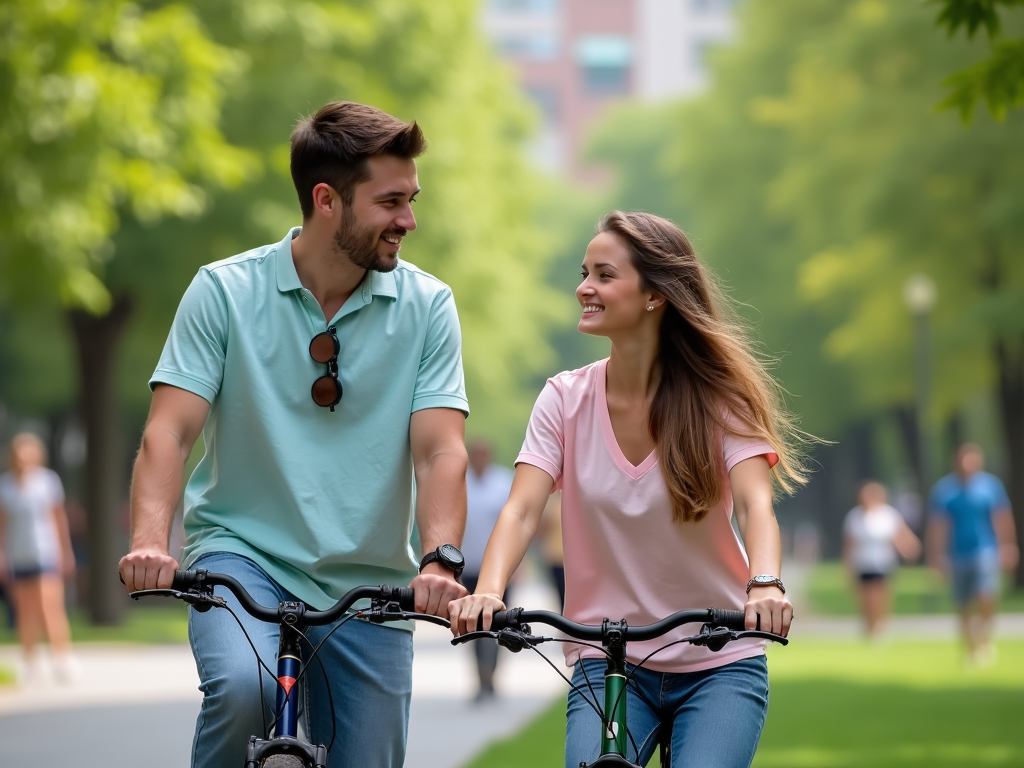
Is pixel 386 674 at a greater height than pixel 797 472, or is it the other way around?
pixel 797 472

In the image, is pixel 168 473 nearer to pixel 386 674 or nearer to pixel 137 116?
pixel 386 674

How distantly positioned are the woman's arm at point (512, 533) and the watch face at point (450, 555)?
0.18 feet

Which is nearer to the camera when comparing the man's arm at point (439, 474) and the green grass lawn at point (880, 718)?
the man's arm at point (439, 474)

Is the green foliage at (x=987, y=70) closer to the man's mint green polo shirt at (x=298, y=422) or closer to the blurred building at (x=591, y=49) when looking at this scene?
the man's mint green polo shirt at (x=298, y=422)

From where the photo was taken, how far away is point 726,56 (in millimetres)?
37906

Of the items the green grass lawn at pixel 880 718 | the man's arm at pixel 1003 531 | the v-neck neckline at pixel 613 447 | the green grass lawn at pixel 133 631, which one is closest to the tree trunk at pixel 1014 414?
the man's arm at pixel 1003 531

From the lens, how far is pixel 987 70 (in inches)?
285

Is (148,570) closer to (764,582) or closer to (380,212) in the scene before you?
(380,212)

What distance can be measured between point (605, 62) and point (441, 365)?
99964mm

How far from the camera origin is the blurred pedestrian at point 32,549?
14570 millimetres

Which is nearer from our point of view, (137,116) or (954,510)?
(137,116)

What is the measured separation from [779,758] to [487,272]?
52.3 ft

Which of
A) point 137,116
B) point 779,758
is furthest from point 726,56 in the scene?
point 779,758

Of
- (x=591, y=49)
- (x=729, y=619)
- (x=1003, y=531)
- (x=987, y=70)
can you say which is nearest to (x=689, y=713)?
(x=729, y=619)
